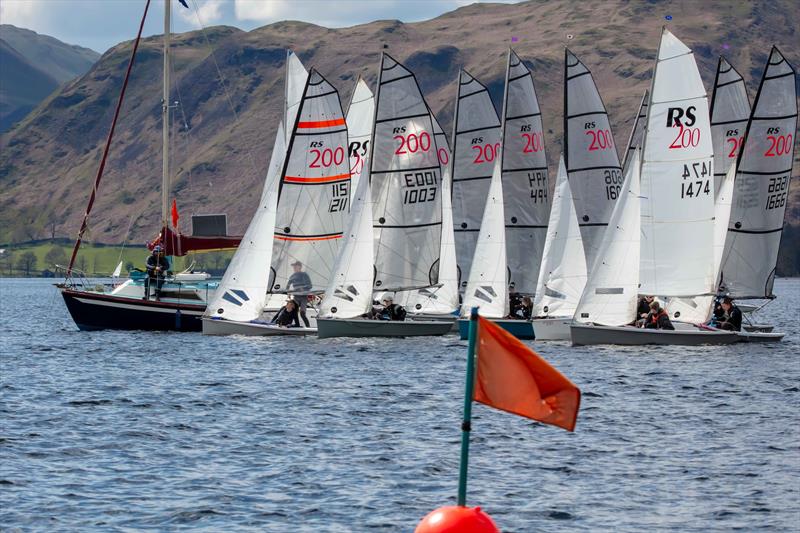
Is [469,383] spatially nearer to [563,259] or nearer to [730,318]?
[730,318]

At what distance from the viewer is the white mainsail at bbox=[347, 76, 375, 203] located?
60.8 m

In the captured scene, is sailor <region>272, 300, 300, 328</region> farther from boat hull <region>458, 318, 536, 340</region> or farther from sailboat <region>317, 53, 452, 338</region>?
boat hull <region>458, 318, 536, 340</region>

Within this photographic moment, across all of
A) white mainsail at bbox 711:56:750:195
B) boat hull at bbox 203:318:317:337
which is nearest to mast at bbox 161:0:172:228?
boat hull at bbox 203:318:317:337

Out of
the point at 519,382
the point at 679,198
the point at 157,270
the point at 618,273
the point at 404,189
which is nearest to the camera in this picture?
the point at 519,382

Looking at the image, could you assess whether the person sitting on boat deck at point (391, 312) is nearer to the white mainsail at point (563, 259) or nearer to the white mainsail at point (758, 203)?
the white mainsail at point (563, 259)

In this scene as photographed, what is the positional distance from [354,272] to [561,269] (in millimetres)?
8277

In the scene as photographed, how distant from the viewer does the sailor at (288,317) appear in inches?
2094

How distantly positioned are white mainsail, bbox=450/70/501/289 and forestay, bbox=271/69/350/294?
789 centimetres

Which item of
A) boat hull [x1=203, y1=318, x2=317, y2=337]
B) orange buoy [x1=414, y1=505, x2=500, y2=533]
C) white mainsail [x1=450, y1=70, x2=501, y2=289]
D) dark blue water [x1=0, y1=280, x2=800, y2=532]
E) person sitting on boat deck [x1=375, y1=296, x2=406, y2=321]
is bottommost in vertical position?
dark blue water [x1=0, y1=280, x2=800, y2=532]

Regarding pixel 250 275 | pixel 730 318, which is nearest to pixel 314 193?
pixel 250 275

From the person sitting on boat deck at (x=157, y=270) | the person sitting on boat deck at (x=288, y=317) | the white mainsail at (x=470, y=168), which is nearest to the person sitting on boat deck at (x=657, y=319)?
the white mainsail at (x=470, y=168)

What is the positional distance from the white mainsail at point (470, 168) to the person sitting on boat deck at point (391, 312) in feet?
26.4

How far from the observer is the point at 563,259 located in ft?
172

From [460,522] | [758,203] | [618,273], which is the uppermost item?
[758,203]
